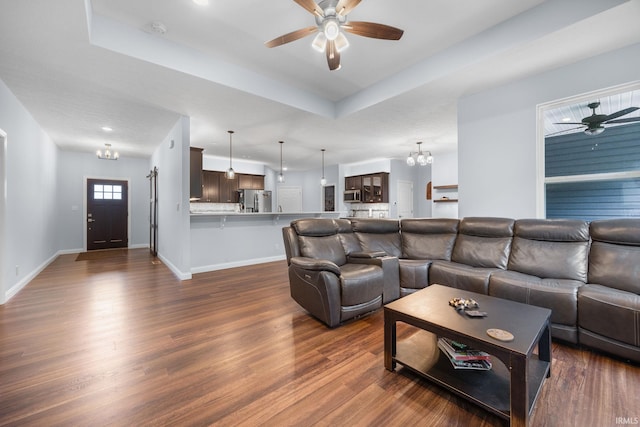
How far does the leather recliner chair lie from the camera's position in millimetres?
2516

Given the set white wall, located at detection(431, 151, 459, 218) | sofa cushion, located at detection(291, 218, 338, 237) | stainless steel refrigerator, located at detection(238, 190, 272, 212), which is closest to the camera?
sofa cushion, located at detection(291, 218, 338, 237)

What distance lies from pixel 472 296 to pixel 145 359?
2613 millimetres

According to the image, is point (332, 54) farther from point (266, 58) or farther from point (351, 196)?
point (351, 196)

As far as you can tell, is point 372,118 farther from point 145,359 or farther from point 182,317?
point 145,359

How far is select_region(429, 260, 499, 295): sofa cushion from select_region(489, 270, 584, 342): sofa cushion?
0.09m

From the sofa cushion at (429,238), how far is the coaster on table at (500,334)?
1.99 metres

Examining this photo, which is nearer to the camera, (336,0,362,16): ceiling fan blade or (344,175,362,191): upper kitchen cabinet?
(336,0,362,16): ceiling fan blade

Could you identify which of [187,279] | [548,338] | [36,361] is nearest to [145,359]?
[36,361]

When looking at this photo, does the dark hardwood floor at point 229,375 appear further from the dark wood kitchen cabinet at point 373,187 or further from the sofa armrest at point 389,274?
Result: the dark wood kitchen cabinet at point 373,187

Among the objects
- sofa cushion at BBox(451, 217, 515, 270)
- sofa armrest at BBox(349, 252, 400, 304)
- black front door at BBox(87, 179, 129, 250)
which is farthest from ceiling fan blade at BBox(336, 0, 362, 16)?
black front door at BBox(87, 179, 129, 250)

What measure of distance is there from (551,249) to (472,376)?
6.10 feet

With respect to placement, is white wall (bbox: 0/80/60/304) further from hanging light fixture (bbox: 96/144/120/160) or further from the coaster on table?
the coaster on table

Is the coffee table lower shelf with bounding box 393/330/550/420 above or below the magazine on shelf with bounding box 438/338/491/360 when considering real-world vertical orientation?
below

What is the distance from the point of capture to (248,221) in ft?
18.0
